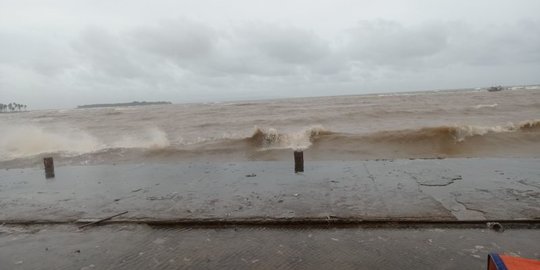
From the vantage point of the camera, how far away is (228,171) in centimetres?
943

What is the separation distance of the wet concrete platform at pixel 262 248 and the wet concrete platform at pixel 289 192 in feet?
1.82

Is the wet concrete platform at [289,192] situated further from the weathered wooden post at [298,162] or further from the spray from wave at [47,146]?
the spray from wave at [47,146]

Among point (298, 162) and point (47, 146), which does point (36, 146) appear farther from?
point (298, 162)

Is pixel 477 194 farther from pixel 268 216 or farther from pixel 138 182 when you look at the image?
pixel 138 182

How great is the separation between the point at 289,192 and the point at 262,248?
2.53 meters

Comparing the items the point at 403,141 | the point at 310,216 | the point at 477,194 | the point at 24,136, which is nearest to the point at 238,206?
the point at 310,216

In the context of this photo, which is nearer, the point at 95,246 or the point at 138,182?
the point at 95,246

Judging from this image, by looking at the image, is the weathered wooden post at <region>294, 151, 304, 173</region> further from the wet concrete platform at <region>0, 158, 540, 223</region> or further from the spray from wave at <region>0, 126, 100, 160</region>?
the spray from wave at <region>0, 126, 100, 160</region>

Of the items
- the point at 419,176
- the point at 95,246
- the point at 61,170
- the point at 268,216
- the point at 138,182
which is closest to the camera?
the point at 95,246

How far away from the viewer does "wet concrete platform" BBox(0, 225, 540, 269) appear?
4031 mm

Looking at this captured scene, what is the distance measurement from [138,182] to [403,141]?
34.5 feet

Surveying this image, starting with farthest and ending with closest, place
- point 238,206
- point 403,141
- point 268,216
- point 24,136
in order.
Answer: point 24,136
point 403,141
point 238,206
point 268,216

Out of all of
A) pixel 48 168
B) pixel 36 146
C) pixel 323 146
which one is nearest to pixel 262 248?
pixel 48 168

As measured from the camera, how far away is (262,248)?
4.45 meters
